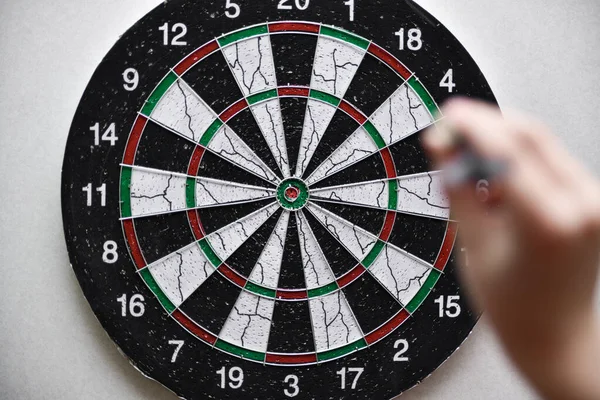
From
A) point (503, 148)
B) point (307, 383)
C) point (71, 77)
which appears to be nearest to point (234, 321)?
point (307, 383)

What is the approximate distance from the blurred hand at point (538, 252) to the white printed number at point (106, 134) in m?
1.86

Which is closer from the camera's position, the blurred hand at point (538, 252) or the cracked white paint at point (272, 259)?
the blurred hand at point (538, 252)

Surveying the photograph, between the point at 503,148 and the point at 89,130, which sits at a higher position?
the point at 89,130

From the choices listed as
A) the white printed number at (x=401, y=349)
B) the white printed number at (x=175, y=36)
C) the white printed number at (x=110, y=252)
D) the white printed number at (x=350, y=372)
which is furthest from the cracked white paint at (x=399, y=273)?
the white printed number at (x=175, y=36)

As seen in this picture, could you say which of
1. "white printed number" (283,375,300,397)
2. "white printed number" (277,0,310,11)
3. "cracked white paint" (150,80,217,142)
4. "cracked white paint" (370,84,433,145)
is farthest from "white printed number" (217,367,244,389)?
"white printed number" (277,0,310,11)

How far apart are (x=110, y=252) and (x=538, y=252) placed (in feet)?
6.19

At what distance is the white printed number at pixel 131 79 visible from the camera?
7.19ft

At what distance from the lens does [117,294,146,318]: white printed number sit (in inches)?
85.8

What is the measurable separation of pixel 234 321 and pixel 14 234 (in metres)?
0.73

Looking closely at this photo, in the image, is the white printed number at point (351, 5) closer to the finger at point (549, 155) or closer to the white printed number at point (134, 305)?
the white printed number at point (134, 305)

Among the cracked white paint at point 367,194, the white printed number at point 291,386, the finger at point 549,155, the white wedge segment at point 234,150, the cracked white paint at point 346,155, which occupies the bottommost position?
the white printed number at point 291,386

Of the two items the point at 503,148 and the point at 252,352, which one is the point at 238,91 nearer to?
the point at 252,352

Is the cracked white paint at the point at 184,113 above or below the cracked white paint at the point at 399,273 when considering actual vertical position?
above

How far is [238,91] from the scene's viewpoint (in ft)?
7.23
